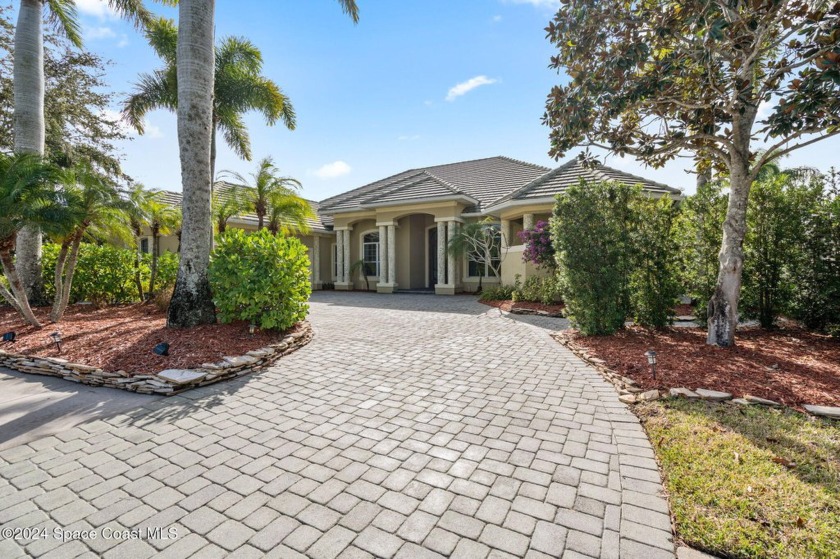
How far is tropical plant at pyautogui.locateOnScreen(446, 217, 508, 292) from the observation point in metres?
14.8

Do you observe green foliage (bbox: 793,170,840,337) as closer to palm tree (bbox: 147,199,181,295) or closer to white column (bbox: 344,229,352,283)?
palm tree (bbox: 147,199,181,295)

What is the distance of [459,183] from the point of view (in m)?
20.3

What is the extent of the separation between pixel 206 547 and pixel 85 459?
1844 mm

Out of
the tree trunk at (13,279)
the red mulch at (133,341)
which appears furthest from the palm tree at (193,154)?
the tree trunk at (13,279)

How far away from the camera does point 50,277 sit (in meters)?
9.95

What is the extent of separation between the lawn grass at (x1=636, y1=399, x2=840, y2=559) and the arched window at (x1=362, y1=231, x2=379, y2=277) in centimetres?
1666

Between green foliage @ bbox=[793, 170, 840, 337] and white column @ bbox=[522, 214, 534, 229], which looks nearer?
green foliage @ bbox=[793, 170, 840, 337]

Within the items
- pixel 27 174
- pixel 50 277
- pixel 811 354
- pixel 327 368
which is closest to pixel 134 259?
pixel 50 277

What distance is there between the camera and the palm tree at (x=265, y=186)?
12.7 metres

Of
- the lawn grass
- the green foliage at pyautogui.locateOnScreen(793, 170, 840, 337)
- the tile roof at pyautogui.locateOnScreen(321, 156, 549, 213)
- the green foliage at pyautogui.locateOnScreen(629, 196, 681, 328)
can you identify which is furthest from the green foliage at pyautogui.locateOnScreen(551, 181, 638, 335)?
the tile roof at pyautogui.locateOnScreen(321, 156, 549, 213)

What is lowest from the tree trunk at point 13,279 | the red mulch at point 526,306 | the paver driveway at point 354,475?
the paver driveway at point 354,475

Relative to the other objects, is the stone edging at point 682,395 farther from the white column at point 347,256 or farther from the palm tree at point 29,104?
the white column at point 347,256

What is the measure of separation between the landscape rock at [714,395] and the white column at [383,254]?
14642 millimetres

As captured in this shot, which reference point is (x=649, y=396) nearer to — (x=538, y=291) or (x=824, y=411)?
(x=824, y=411)
